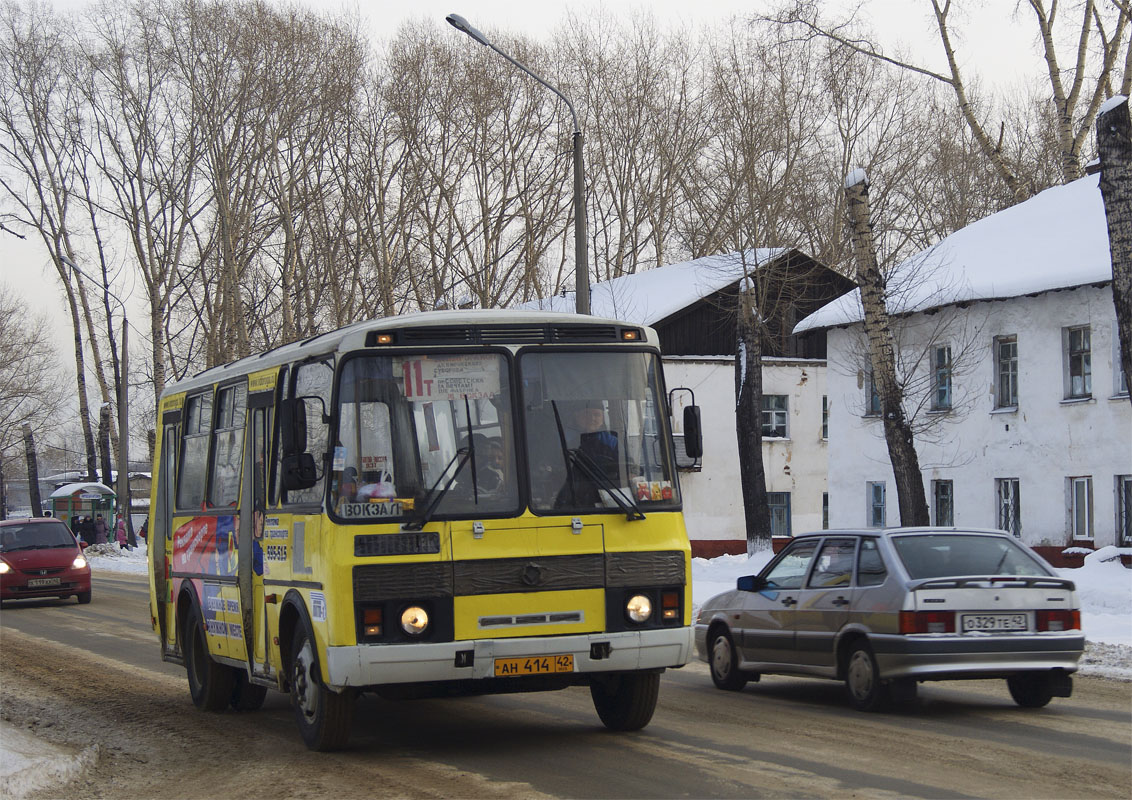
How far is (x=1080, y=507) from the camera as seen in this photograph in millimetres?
30531

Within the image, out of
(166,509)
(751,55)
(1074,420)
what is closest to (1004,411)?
(1074,420)

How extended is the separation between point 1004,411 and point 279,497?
24787 millimetres

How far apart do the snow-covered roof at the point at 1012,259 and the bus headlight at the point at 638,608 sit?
846 inches

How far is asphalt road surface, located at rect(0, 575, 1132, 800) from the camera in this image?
26.9ft

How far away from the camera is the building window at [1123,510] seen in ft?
95.8

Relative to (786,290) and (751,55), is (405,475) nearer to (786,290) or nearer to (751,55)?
(751,55)

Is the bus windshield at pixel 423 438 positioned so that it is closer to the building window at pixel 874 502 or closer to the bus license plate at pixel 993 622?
the bus license plate at pixel 993 622

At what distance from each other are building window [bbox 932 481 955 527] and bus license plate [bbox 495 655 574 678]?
26.7 meters

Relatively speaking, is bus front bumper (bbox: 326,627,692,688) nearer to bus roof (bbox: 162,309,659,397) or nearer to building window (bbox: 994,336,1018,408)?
bus roof (bbox: 162,309,659,397)

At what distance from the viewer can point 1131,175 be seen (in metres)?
17.5

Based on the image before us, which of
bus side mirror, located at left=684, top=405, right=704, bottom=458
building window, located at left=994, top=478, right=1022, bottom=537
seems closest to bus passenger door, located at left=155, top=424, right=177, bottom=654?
bus side mirror, located at left=684, top=405, right=704, bottom=458

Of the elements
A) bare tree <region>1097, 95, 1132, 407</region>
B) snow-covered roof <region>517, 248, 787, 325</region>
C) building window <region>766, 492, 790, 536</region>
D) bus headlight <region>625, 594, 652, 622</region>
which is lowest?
building window <region>766, 492, 790, 536</region>

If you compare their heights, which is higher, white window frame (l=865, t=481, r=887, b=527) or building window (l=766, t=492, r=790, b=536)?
white window frame (l=865, t=481, r=887, b=527)

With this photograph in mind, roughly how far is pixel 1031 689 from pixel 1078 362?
2095 cm
